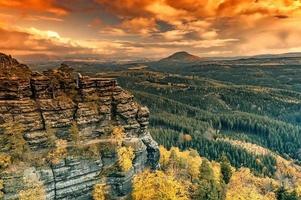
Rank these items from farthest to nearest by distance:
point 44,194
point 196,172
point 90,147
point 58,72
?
1. point 196,172
2. point 58,72
3. point 90,147
4. point 44,194

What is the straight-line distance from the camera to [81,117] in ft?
368

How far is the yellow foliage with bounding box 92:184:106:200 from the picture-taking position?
107750mm

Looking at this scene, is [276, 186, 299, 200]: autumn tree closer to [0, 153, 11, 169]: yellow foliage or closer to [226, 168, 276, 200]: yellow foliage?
[226, 168, 276, 200]: yellow foliage

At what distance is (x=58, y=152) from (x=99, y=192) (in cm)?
1485

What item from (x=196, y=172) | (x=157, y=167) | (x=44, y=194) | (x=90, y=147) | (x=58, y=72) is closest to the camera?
(x=44, y=194)

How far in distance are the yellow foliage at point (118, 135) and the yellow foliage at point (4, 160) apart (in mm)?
29156

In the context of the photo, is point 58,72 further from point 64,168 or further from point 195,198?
point 195,198

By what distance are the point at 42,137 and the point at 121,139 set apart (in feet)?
74.6

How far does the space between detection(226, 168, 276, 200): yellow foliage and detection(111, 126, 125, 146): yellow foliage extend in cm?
3816

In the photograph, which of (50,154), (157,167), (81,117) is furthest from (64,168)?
(157,167)

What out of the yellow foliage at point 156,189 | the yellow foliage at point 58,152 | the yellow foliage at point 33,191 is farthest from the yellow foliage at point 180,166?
the yellow foliage at point 33,191

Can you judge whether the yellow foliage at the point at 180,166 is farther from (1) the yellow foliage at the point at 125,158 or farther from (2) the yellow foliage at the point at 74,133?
(2) the yellow foliage at the point at 74,133

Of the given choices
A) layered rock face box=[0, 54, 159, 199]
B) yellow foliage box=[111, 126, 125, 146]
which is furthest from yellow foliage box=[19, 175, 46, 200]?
yellow foliage box=[111, 126, 125, 146]

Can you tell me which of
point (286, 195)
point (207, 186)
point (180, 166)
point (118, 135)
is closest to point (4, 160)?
point (118, 135)
